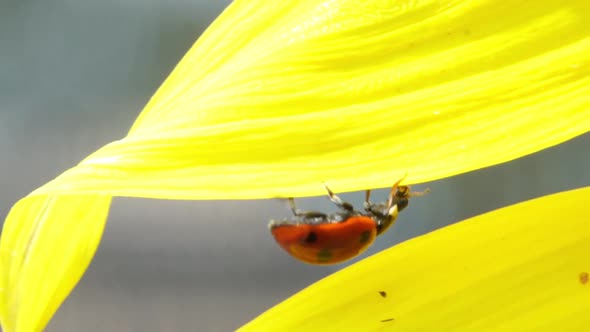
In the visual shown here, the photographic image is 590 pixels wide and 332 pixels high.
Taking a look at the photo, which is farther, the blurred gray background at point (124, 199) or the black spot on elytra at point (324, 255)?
the blurred gray background at point (124, 199)

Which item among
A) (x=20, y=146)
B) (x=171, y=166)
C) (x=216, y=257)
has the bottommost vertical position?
(x=171, y=166)

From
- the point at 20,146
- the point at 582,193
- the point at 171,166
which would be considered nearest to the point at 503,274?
the point at 582,193

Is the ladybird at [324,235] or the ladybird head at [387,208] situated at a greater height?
the ladybird head at [387,208]

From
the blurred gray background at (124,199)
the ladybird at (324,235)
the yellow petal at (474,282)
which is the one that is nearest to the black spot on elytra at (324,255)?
the ladybird at (324,235)

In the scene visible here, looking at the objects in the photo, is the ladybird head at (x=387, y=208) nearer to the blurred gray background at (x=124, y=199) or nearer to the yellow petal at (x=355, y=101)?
the yellow petal at (x=355, y=101)

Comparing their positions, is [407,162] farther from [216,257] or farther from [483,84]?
[216,257]

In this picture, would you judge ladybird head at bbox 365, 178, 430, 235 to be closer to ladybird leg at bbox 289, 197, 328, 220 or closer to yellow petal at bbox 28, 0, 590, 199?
ladybird leg at bbox 289, 197, 328, 220

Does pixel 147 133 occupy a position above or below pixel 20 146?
below
